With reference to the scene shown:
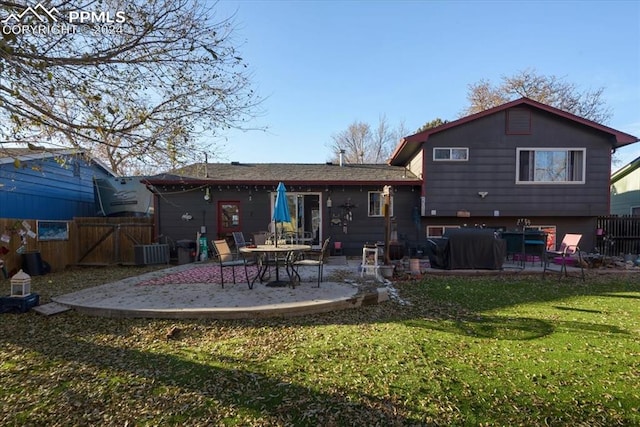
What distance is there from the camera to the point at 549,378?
9.44 ft

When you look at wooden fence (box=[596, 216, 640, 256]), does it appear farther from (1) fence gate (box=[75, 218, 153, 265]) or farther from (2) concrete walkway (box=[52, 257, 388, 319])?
(1) fence gate (box=[75, 218, 153, 265])

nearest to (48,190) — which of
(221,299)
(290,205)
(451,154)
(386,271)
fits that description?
(290,205)

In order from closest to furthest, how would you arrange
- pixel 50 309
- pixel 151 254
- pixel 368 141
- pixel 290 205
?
pixel 50 309
pixel 151 254
pixel 290 205
pixel 368 141

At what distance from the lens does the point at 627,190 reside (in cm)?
1641

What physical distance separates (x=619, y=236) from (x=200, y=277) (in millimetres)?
13098

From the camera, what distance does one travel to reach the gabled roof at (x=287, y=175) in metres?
11.2

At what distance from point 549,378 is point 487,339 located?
96 centimetres

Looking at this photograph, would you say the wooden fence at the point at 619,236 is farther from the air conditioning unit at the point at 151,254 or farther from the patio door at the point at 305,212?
the air conditioning unit at the point at 151,254

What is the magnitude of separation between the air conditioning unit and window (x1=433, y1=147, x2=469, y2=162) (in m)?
8.95

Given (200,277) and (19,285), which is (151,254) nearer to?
(200,277)

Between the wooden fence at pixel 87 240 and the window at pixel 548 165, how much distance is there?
1211 cm

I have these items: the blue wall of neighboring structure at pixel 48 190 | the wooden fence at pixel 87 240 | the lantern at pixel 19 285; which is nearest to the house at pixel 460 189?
the wooden fence at pixel 87 240

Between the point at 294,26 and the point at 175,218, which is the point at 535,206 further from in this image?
the point at 175,218

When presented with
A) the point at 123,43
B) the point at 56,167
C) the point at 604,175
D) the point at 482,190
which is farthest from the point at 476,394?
the point at 56,167
